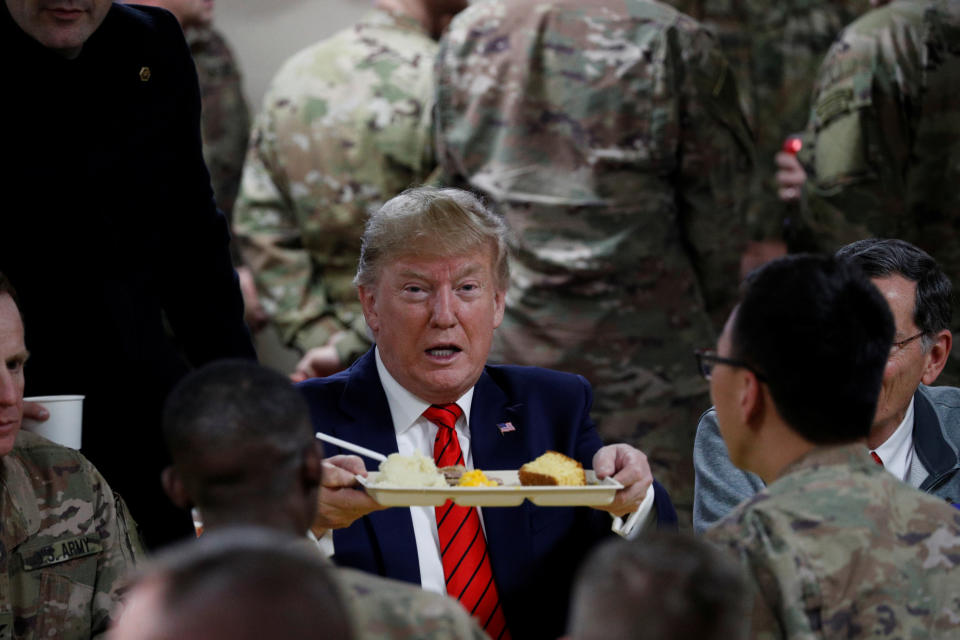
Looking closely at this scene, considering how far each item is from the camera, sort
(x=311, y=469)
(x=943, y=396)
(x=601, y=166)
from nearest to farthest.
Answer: (x=311, y=469) < (x=943, y=396) < (x=601, y=166)

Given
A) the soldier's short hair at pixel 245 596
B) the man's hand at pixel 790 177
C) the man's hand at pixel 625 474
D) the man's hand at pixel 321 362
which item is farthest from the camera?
the man's hand at pixel 321 362

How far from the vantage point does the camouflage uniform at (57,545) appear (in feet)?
6.12

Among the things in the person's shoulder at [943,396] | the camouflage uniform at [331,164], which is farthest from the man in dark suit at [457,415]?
the camouflage uniform at [331,164]

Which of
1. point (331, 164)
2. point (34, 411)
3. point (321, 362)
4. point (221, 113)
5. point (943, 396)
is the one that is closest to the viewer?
point (34, 411)

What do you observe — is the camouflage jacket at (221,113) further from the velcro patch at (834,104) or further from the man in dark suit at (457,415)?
the man in dark suit at (457,415)

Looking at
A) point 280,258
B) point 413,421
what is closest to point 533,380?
point 413,421

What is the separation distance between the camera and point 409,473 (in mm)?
1768

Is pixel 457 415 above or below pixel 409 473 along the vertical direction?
below

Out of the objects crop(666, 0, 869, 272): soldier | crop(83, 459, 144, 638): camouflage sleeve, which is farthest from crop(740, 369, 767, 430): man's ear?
crop(666, 0, 869, 272): soldier

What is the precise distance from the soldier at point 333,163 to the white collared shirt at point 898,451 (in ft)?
6.37

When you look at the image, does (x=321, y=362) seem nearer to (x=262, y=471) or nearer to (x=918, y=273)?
(x=918, y=273)

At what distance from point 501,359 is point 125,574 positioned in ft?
5.21

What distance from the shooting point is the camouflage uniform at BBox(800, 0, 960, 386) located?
126 inches

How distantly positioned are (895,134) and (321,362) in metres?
1.93
